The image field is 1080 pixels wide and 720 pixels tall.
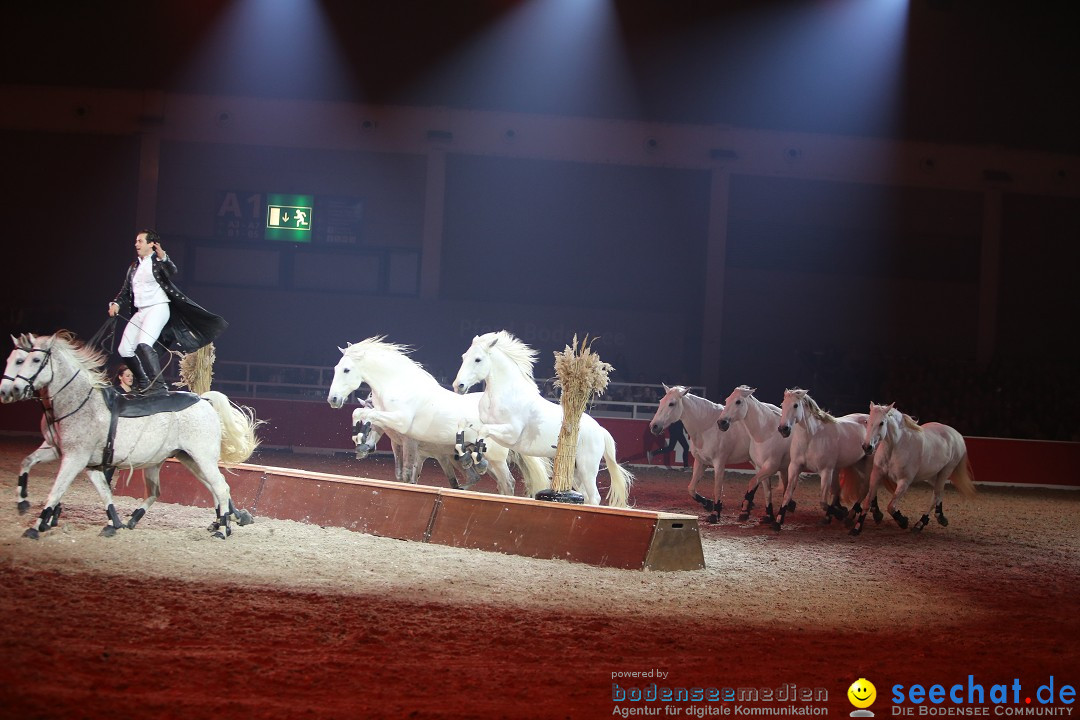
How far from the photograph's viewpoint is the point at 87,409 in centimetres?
665

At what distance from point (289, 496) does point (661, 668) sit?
16.7ft

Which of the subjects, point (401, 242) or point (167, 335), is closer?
point (167, 335)

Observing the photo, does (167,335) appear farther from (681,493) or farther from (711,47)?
(711,47)

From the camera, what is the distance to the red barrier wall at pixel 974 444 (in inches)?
677

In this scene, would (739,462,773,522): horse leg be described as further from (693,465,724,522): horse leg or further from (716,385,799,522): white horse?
(693,465,724,522): horse leg

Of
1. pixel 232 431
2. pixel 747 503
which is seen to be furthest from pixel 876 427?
pixel 232 431

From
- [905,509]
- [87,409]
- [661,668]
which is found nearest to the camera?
[661,668]

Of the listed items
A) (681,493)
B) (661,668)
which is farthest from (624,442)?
(661,668)

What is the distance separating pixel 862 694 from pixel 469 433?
4890mm

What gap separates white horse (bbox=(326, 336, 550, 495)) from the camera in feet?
29.2

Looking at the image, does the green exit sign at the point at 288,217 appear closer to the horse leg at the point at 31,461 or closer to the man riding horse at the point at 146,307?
the man riding horse at the point at 146,307

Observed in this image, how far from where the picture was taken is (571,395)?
7.80m
